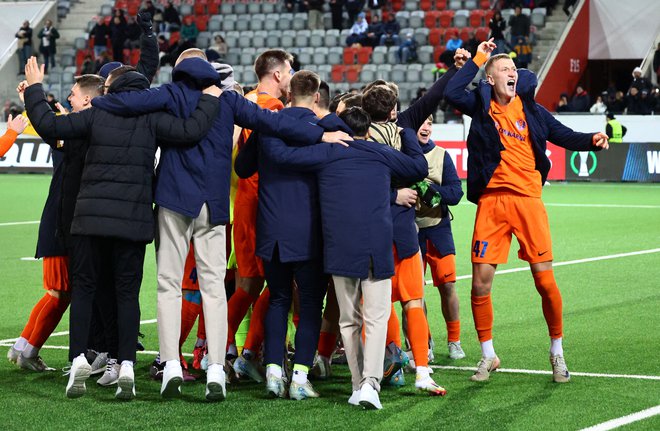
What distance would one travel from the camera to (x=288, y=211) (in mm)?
7176

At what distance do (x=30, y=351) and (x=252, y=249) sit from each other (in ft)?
5.72

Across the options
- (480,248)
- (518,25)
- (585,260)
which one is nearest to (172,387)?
(480,248)

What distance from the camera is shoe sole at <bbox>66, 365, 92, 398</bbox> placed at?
679 centimetres

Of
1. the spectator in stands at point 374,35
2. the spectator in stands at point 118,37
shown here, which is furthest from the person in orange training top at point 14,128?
the spectator in stands at point 118,37

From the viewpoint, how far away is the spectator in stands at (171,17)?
38500 millimetres

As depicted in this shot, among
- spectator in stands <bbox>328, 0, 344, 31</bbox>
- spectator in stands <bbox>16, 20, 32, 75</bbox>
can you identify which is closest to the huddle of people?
spectator in stands <bbox>328, 0, 344, 31</bbox>

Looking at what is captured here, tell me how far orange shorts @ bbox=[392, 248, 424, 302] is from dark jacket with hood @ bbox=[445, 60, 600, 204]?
2.65ft

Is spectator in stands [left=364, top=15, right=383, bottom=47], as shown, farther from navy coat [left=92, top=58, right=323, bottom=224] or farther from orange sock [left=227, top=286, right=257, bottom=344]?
navy coat [left=92, top=58, right=323, bottom=224]

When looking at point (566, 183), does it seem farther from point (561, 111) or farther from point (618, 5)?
point (618, 5)

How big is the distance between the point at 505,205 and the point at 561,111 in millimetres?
25078

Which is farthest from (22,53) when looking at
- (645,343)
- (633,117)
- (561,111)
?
(645,343)

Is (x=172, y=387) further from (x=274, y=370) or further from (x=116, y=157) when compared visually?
(x=116, y=157)

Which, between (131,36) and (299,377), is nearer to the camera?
(299,377)

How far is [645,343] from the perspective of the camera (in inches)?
352
